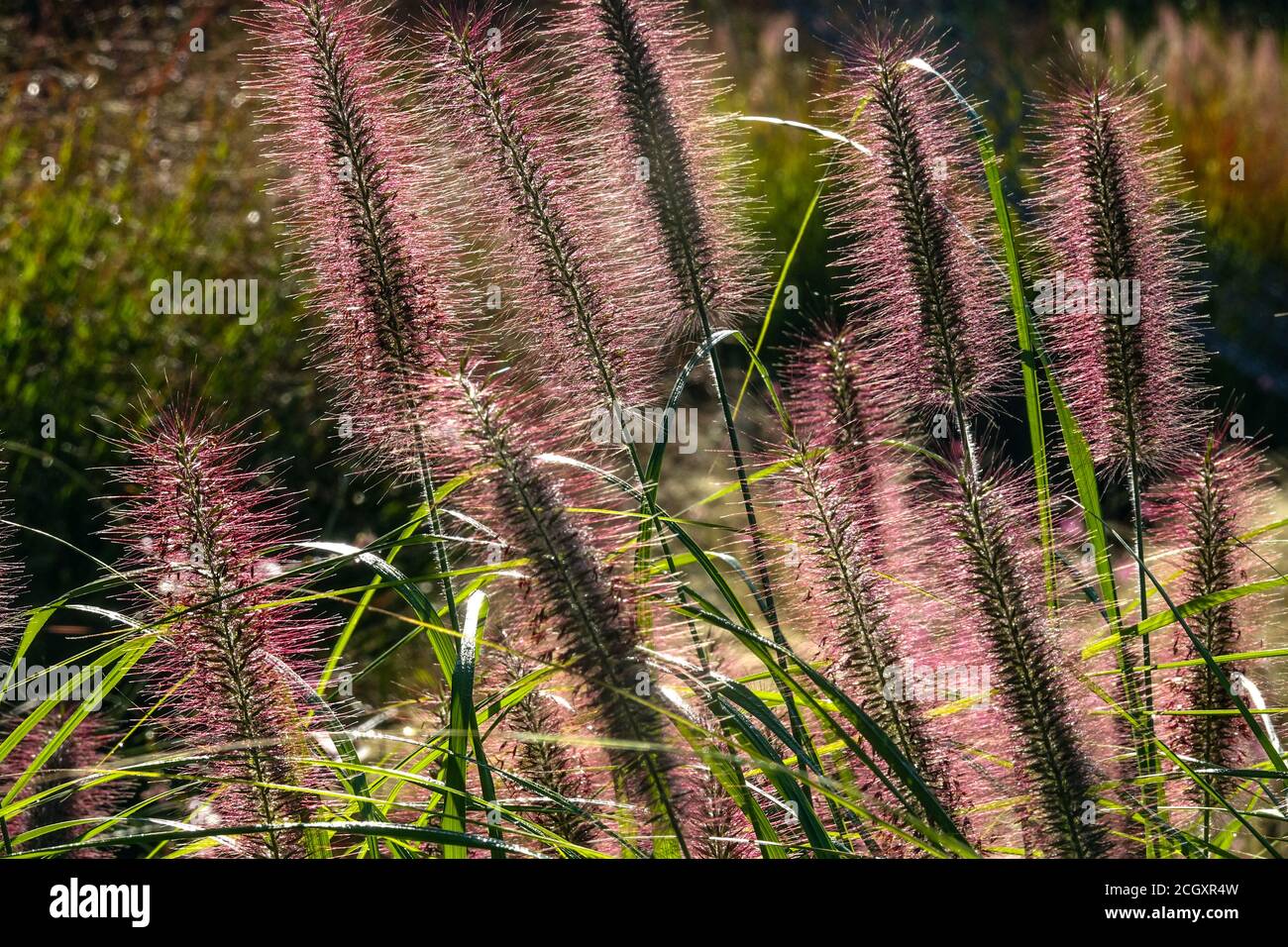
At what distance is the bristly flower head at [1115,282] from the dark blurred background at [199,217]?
1.45 meters

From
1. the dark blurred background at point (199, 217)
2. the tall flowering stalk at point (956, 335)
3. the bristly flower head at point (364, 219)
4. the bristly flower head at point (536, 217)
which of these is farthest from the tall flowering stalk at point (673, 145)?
the dark blurred background at point (199, 217)

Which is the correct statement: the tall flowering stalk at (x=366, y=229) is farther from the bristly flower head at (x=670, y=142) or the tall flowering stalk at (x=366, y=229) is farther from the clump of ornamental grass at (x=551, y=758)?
the bristly flower head at (x=670, y=142)

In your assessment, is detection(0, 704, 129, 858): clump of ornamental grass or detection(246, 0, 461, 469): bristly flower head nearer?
detection(246, 0, 461, 469): bristly flower head

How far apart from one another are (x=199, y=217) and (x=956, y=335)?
666 centimetres

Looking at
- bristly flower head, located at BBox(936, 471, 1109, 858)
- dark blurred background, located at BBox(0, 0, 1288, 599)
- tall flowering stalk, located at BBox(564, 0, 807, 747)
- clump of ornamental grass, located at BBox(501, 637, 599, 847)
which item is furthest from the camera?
dark blurred background, located at BBox(0, 0, 1288, 599)

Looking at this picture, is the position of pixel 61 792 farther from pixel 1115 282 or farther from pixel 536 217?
pixel 1115 282

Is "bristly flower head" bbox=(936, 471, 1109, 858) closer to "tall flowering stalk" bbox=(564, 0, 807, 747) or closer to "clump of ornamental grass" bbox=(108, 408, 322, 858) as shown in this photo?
"tall flowering stalk" bbox=(564, 0, 807, 747)

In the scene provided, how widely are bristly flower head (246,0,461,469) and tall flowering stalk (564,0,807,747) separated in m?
0.41

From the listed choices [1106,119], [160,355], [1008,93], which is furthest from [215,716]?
[1008,93]

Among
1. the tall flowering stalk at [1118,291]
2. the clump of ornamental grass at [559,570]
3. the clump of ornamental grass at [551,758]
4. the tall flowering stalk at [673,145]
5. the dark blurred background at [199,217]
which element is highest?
the dark blurred background at [199,217]

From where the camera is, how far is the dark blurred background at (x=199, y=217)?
594 cm

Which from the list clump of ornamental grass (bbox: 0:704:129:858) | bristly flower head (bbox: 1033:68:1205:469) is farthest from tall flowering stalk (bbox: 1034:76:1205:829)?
clump of ornamental grass (bbox: 0:704:129:858)

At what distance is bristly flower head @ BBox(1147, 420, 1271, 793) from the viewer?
2270 mm
